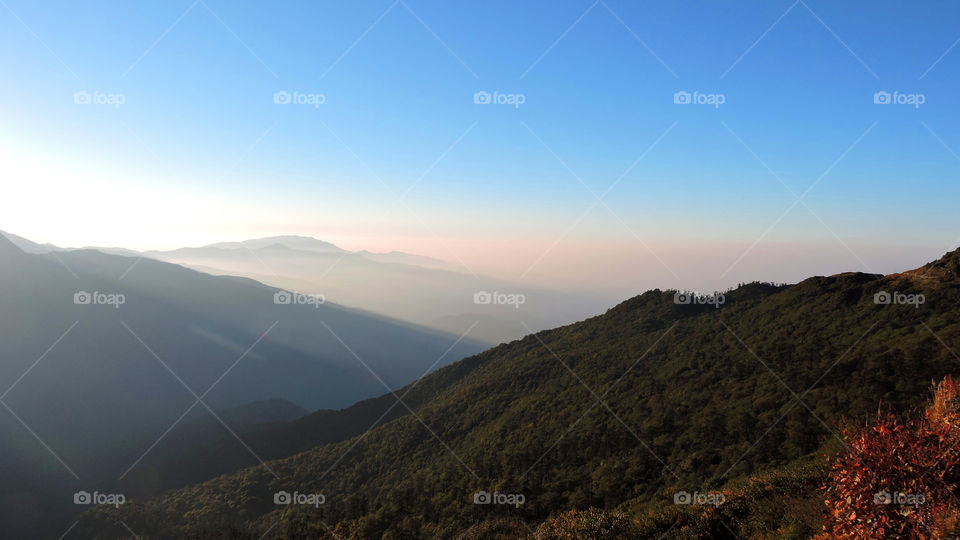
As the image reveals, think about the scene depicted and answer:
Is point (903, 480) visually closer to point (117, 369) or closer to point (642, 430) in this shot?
point (642, 430)

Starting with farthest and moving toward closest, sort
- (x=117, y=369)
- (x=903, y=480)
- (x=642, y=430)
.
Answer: (x=117, y=369) → (x=642, y=430) → (x=903, y=480)

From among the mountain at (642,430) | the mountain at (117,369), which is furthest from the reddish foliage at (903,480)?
the mountain at (117,369)

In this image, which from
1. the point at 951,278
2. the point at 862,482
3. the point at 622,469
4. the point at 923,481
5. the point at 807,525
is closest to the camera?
the point at 923,481

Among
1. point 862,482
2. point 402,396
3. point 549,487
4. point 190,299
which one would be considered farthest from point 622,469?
point 190,299

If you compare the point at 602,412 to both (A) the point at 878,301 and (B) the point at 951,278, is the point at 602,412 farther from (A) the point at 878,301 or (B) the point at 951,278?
(B) the point at 951,278

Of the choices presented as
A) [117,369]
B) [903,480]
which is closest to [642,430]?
[903,480]

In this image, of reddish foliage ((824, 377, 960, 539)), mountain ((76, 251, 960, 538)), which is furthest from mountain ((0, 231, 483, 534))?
reddish foliage ((824, 377, 960, 539))
